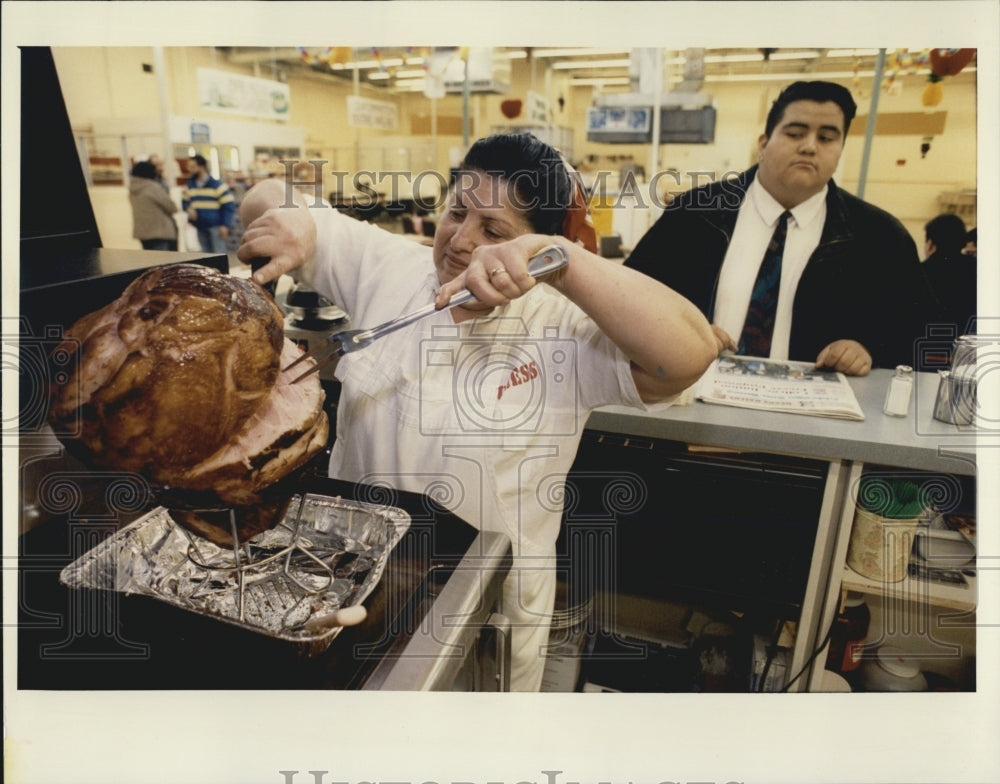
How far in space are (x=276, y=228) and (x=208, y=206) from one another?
0.19 meters

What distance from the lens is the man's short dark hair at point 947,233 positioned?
85 cm

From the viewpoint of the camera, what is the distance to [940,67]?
82 cm

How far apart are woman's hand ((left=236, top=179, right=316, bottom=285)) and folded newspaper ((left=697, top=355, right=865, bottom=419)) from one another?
0.67 m

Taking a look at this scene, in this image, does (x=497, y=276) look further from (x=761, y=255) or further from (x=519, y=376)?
(x=761, y=255)

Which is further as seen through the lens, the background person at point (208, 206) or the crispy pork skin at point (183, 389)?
the background person at point (208, 206)

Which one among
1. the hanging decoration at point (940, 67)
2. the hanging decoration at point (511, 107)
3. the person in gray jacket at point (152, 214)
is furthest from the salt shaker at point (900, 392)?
the person in gray jacket at point (152, 214)

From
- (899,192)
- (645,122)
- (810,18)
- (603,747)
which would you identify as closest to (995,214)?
(899,192)

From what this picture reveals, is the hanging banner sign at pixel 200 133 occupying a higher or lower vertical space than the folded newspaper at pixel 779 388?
higher

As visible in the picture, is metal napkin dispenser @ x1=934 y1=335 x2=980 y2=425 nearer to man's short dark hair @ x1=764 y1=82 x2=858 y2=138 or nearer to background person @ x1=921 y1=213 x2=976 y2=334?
background person @ x1=921 y1=213 x2=976 y2=334

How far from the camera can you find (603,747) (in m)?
0.85

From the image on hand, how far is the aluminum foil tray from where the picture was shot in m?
0.65

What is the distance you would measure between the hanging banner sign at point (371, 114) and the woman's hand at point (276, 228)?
14 centimetres

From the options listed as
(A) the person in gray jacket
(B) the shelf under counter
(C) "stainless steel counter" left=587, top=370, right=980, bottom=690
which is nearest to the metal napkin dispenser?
(C) "stainless steel counter" left=587, top=370, right=980, bottom=690

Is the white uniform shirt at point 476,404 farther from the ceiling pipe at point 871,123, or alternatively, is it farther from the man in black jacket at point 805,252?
the ceiling pipe at point 871,123
